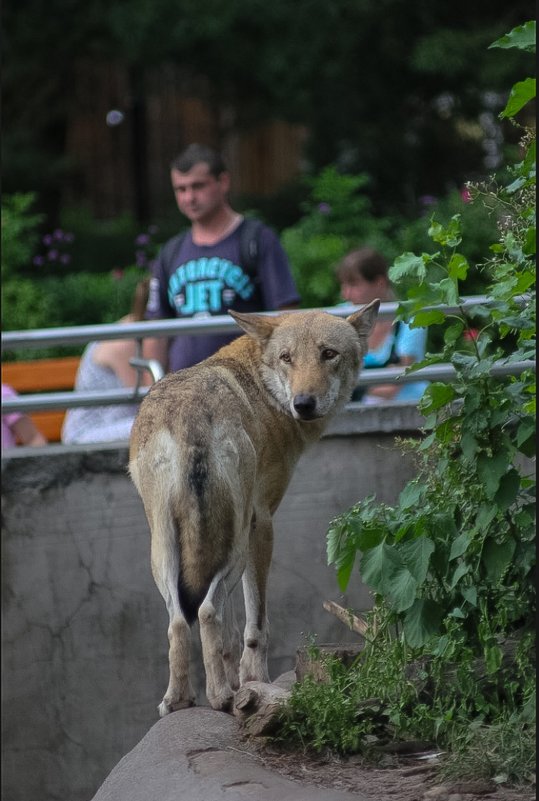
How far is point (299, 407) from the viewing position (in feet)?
17.2

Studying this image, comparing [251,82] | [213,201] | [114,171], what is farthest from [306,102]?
[213,201]

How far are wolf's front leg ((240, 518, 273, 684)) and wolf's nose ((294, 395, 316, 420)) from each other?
19.0 inches

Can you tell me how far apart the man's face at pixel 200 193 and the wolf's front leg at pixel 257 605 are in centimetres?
268

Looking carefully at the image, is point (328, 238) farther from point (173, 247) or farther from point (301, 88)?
point (173, 247)

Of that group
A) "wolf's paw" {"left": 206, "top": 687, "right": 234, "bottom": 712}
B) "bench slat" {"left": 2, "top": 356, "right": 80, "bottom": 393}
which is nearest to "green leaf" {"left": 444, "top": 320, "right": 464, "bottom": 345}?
"wolf's paw" {"left": 206, "top": 687, "right": 234, "bottom": 712}

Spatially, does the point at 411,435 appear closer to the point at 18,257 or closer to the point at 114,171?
the point at 18,257

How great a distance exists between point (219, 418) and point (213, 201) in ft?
9.39

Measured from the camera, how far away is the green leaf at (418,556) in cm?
445

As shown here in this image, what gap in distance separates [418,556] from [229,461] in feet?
2.70

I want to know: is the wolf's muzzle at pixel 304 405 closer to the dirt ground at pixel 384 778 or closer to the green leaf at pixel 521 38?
the dirt ground at pixel 384 778

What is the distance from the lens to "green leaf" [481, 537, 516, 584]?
4.41m

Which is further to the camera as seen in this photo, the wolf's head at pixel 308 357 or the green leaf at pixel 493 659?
the wolf's head at pixel 308 357

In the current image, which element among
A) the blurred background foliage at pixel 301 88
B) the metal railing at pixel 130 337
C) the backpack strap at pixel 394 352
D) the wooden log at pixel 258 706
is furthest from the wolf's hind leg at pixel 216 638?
the blurred background foliage at pixel 301 88

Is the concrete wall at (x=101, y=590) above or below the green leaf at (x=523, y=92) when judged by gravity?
below
